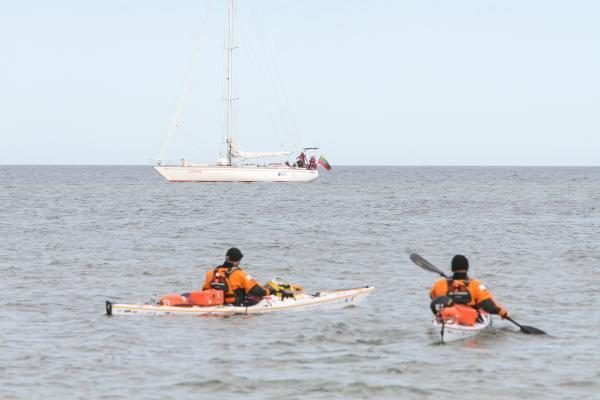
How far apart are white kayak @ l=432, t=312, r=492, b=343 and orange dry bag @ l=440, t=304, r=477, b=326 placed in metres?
0.08

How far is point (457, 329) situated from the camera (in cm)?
1532

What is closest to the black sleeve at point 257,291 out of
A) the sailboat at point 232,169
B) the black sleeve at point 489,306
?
the black sleeve at point 489,306

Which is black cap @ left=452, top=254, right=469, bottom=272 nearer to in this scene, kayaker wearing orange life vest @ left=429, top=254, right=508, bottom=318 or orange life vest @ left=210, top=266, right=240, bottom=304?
kayaker wearing orange life vest @ left=429, top=254, right=508, bottom=318

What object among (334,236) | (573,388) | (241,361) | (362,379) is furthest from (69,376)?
(334,236)

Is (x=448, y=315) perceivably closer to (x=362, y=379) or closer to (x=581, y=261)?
(x=362, y=379)

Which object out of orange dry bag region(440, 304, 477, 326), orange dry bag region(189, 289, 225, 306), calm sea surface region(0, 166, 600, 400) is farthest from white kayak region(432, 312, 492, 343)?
orange dry bag region(189, 289, 225, 306)

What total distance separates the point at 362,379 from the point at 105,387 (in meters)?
3.79

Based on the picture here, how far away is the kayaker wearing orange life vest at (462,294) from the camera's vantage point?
15.4 meters

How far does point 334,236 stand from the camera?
128 feet

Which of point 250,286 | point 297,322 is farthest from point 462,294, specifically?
point 250,286

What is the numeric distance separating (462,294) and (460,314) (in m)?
0.36

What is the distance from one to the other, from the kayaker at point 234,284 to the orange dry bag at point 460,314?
397 centimetres

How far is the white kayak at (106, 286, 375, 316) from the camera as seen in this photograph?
17625 mm
